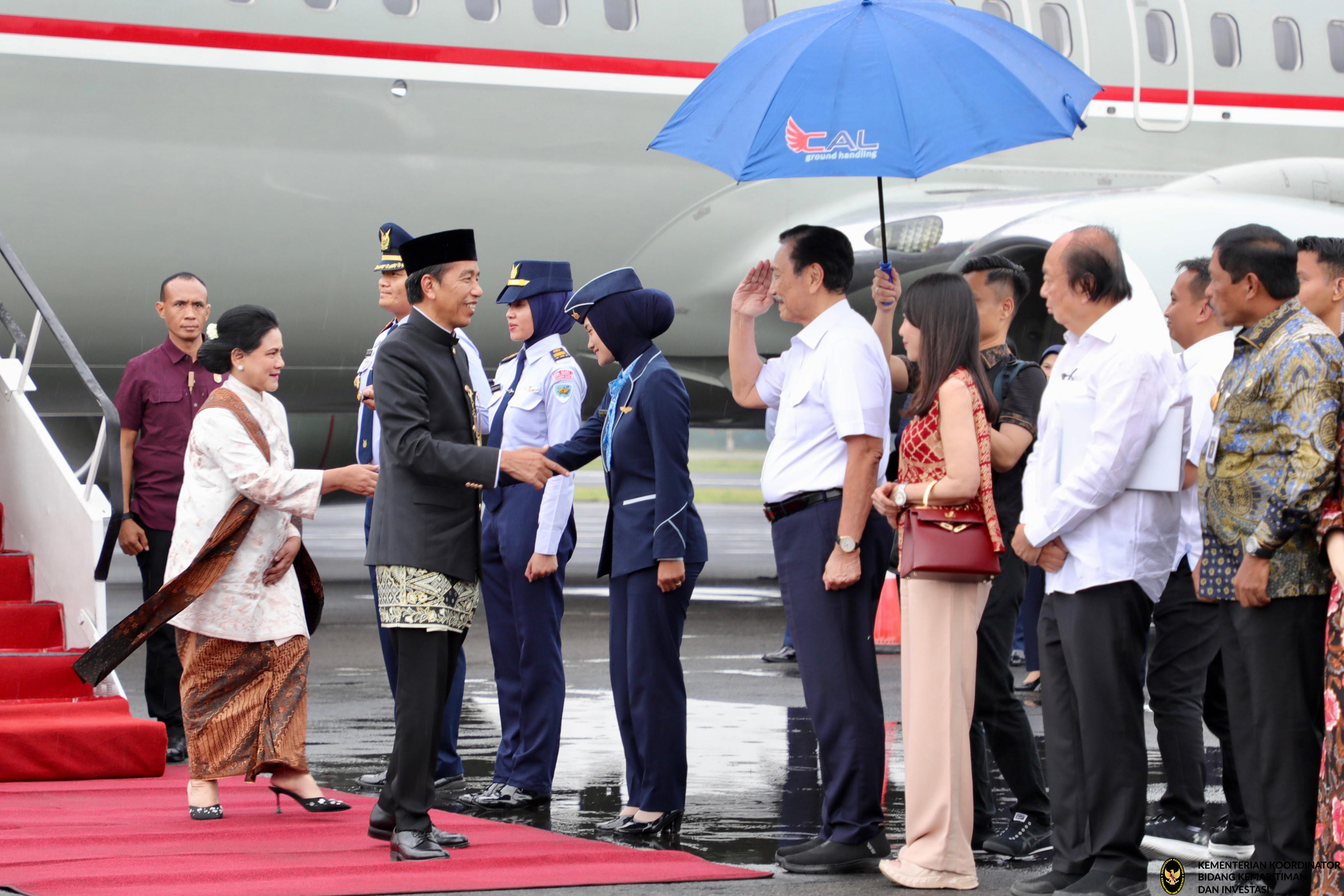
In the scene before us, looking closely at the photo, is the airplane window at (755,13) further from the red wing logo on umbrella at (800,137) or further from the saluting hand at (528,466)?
the saluting hand at (528,466)

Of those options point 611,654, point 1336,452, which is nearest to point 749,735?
point 611,654

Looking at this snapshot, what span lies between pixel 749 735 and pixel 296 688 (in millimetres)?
1944

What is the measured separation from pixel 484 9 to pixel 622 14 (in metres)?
0.85

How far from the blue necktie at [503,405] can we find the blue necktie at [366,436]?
430 mm

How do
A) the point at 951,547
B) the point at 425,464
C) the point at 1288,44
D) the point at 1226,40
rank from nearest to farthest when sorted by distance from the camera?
the point at 951,547 → the point at 425,464 → the point at 1226,40 → the point at 1288,44

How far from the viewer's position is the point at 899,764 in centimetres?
546

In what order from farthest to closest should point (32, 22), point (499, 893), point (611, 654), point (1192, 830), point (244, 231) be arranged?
point (244, 231) < point (32, 22) < point (611, 654) < point (1192, 830) < point (499, 893)

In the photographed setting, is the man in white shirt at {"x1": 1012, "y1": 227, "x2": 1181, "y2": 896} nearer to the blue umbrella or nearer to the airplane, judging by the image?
the blue umbrella

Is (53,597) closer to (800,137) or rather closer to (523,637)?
(523,637)

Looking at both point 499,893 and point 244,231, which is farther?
point 244,231

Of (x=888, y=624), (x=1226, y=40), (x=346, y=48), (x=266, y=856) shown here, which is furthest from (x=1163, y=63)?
(x=266, y=856)

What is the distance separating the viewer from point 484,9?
861 cm

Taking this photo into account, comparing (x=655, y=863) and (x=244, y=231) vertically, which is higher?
(x=244, y=231)

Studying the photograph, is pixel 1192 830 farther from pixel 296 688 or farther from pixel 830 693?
pixel 296 688
